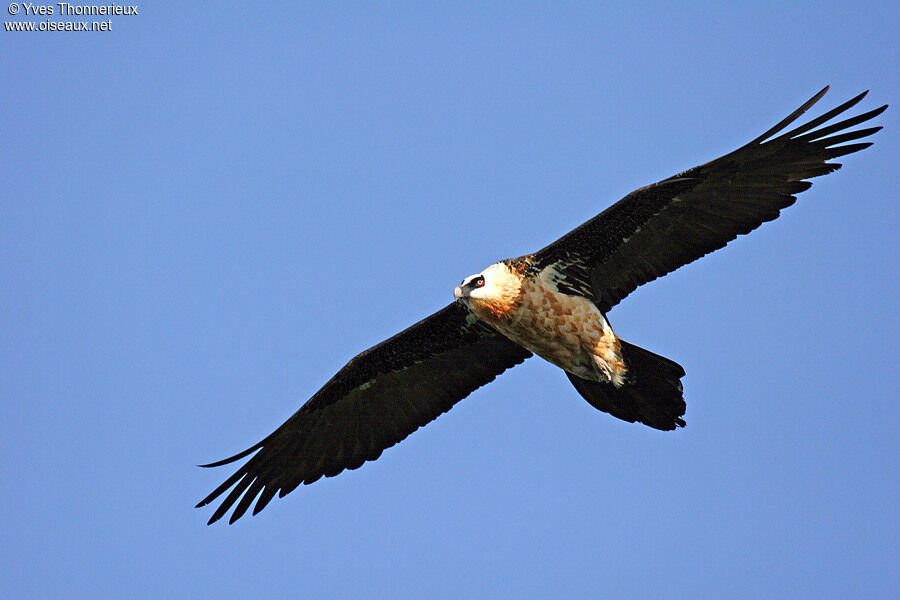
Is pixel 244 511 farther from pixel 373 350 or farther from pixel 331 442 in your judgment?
pixel 373 350

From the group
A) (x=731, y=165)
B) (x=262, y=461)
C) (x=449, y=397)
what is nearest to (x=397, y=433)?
(x=449, y=397)

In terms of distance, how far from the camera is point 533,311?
11008mm

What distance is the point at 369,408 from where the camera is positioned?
12422 millimetres

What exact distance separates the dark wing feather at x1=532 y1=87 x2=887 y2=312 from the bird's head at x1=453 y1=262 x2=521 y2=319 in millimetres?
387

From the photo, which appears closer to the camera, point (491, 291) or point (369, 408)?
point (491, 291)

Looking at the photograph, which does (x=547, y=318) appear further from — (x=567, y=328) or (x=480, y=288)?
(x=480, y=288)

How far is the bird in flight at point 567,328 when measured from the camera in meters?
10.6

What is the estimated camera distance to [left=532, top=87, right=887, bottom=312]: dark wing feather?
34.2 feet

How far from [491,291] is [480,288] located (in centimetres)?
11

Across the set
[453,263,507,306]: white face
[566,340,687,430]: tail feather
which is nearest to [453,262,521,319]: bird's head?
[453,263,507,306]: white face

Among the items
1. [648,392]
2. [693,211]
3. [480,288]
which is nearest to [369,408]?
[480,288]

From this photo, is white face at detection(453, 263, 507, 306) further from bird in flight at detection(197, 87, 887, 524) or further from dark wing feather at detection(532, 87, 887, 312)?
dark wing feather at detection(532, 87, 887, 312)

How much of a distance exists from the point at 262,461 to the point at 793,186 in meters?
6.09

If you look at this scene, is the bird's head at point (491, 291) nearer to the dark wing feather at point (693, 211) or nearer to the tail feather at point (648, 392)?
the dark wing feather at point (693, 211)
